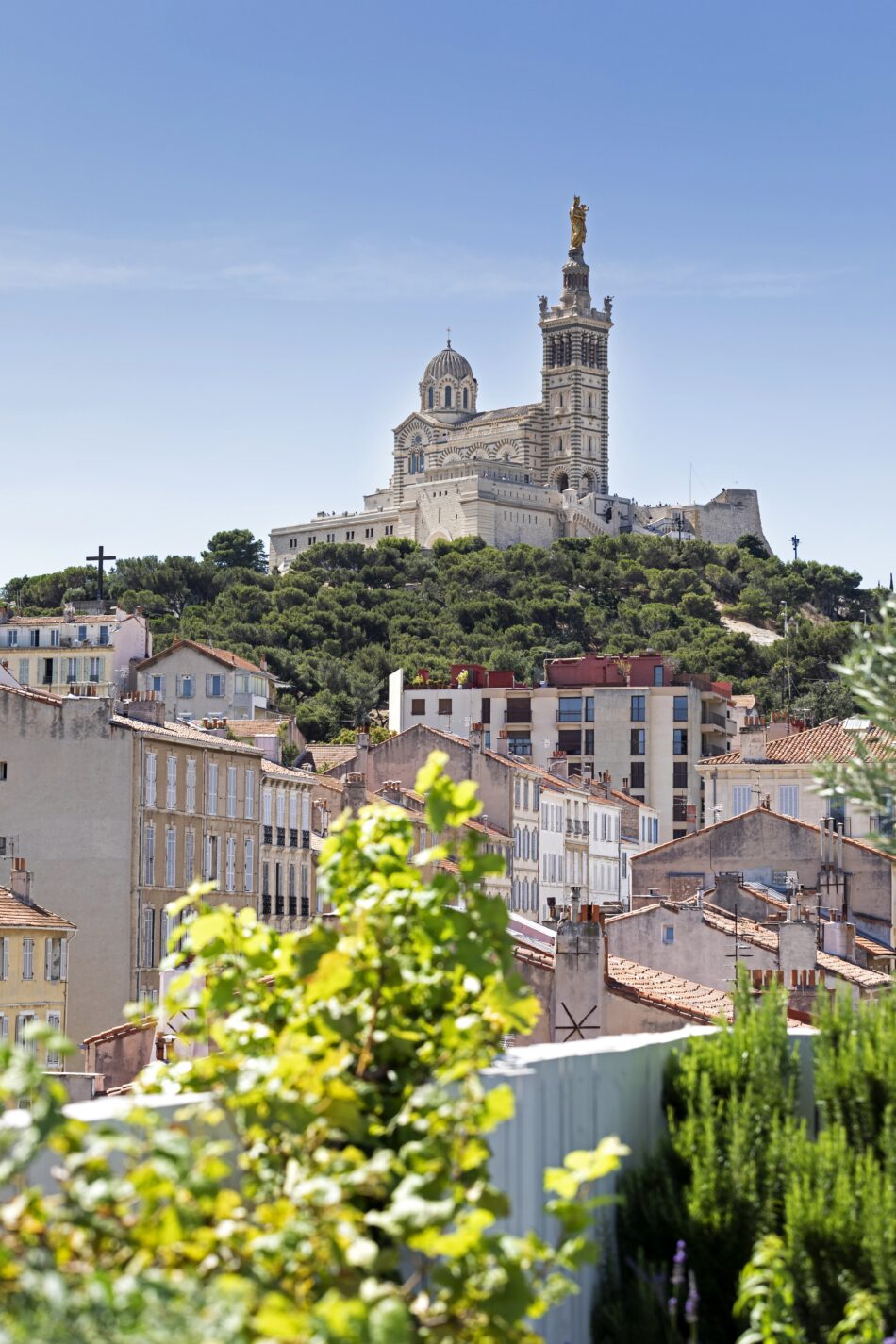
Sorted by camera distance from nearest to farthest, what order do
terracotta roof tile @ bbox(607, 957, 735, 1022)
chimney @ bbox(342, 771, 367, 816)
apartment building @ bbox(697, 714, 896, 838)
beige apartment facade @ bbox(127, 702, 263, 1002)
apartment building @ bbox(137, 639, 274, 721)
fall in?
terracotta roof tile @ bbox(607, 957, 735, 1022) → beige apartment facade @ bbox(127, 702, 263, 1002) → chimney @ bbox(342, 771, 367, 816) → apartment building @ bbox(697, 714, 896, 838) → apartment building @ bbox(137, 639, 274, 721)

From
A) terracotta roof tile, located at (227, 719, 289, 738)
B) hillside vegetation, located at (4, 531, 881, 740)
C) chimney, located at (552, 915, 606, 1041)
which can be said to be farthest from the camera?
hillside vegetation, located at (4, 531, 881, 740)

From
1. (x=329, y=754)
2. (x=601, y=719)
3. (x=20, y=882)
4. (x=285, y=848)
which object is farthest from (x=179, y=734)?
(x=601, y=719)

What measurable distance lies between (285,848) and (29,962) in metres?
18.8

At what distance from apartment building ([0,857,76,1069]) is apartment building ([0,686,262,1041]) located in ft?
6.24

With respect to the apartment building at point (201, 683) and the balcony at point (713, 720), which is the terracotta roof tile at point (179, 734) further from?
the balcony at point (713, 720)

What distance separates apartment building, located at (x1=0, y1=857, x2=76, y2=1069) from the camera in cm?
4466

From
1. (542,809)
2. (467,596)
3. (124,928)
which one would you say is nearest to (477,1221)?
(124,928)

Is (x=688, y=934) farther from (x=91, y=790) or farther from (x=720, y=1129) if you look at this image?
(x=720, y=1129)

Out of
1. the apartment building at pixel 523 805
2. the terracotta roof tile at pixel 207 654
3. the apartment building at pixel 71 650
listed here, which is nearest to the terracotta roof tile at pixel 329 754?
the terracotta roof tile at pixel 207 654

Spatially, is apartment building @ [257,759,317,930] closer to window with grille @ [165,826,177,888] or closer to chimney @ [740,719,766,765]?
window with grille @ [165,826,177,888]

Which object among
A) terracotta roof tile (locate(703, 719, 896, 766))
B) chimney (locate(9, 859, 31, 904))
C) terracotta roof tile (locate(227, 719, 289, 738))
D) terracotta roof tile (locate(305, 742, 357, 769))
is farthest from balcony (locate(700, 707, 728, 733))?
chimney (locate(9, 859, 31, 904))

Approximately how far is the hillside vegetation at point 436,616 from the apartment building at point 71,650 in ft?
68.7

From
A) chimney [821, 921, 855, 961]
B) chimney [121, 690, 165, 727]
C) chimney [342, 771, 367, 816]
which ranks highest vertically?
chimney [121, 690, 165, 727]

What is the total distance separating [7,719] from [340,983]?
153 ft
